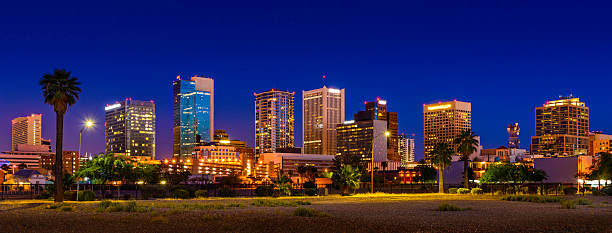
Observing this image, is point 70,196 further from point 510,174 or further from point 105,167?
point 510,174

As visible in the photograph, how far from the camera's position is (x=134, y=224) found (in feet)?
87.6

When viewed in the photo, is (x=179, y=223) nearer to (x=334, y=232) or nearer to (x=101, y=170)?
(x=334, y=232)

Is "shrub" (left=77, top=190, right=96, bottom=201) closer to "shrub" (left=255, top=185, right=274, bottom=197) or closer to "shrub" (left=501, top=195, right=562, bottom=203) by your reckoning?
"shrub" (left=255, top=185, right=274, bottom=197)

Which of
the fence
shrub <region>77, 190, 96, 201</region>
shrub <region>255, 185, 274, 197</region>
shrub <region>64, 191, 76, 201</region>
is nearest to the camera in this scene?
shrub <region>77, 190, 96, 201</region>

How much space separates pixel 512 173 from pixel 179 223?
304 ft

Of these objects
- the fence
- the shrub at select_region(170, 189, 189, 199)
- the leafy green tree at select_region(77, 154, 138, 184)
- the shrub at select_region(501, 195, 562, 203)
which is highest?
the leafy green tree at select_region(77, 154, 138, 184)

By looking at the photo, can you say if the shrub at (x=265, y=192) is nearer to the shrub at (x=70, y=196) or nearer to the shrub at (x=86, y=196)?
the shrub at (x=86, y=196)

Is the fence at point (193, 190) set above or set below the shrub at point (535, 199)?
below

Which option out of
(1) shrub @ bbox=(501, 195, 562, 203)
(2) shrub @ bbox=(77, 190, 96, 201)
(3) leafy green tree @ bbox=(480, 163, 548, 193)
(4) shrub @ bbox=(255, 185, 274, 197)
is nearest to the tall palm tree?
(2) shrub @ bbox=(77, 190, 96, 201)

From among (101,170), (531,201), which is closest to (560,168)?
(531,201)

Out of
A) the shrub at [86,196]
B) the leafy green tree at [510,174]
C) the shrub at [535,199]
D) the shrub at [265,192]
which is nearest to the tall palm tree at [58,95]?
the shrub at [86,196]

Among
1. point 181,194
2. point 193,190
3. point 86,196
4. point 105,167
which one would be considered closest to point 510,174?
point 193,190

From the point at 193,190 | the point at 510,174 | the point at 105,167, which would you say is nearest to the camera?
the point at 105,167

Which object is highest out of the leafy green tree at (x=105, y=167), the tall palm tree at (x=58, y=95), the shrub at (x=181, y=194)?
the tall palm tree at (x=58, y=95)
